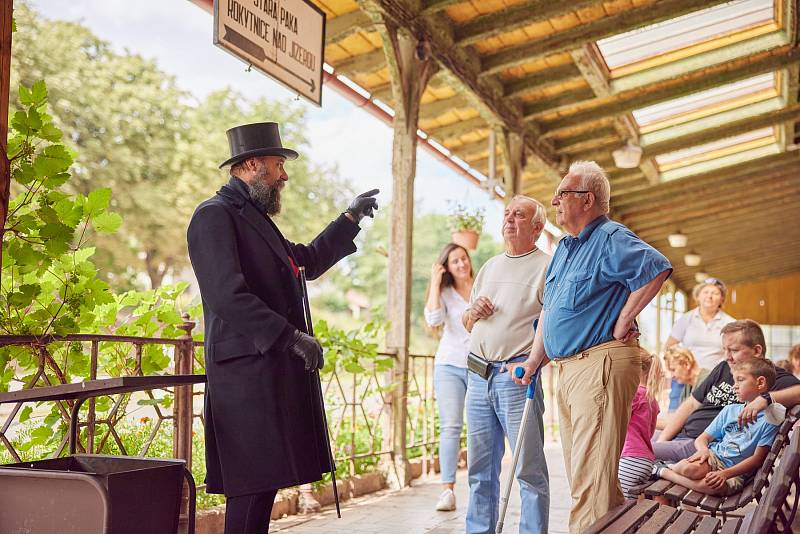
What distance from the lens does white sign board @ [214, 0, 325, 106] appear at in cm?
371

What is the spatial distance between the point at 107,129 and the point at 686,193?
1839cm

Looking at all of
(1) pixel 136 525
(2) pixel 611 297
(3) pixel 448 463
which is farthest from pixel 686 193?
(1) pixel 136 525

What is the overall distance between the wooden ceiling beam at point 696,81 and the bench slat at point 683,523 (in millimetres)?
5829

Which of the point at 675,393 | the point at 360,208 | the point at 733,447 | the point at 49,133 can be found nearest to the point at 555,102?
the point at 675,393

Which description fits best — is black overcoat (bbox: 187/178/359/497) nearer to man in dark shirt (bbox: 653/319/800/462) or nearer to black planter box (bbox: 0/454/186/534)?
black planter box (bbox: 0/454/186/534)

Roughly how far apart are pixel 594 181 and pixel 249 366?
138 cm

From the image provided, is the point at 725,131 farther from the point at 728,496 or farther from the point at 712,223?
the point at 728,496

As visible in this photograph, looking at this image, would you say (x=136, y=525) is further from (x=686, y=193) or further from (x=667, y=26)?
(x=686, y=193)

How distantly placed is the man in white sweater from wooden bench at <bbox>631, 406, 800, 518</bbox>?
0.47 meters

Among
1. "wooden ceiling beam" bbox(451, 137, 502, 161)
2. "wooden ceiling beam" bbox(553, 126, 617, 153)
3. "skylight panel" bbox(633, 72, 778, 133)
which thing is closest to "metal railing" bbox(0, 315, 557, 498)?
"wooden ceiling beam" bbox(451, 137, 502, 161)

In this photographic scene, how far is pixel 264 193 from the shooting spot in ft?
8.64

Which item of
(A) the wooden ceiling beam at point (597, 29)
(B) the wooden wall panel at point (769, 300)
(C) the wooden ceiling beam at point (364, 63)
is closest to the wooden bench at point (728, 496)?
(A) the wooden ceiling beam at point (597, 29)

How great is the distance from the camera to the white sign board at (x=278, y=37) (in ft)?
12.2

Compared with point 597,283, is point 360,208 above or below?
above
